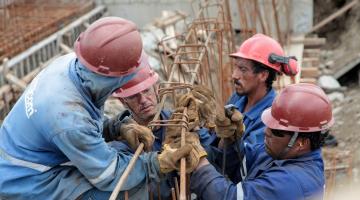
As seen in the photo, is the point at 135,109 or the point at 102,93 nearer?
the point at 102,93

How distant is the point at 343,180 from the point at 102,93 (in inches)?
162

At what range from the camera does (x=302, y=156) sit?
281cm

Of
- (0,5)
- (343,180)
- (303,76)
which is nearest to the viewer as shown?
(343,180)

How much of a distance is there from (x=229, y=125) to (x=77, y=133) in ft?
3.09

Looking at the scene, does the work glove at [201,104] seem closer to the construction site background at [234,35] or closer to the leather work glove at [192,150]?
the leather work glove at [192,150]

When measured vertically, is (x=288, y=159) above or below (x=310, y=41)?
above

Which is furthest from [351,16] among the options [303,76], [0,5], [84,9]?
[0,5]

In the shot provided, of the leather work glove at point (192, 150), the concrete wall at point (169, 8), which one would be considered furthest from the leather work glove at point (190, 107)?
the concrete wall at point (169, 8)

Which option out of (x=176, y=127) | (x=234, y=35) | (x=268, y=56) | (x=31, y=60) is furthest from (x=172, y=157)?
(x=31, y=60)

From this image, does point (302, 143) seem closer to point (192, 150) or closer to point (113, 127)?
point (192, 150)

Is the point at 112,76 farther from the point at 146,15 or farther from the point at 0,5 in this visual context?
the point at 146,15

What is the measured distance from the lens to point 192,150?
8.73ft

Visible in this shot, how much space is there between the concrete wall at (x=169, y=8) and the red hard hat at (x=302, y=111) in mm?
7987

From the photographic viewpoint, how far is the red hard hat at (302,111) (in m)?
2.78
